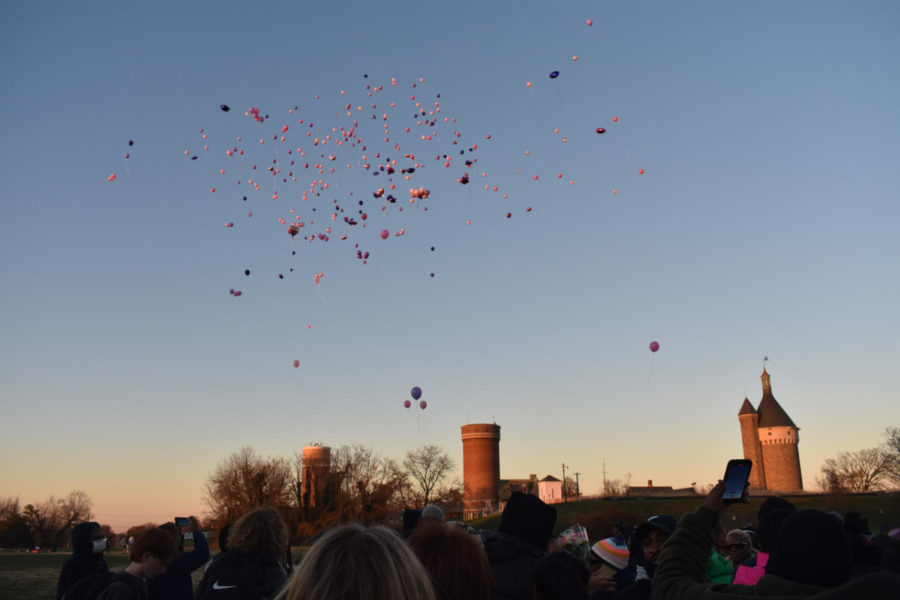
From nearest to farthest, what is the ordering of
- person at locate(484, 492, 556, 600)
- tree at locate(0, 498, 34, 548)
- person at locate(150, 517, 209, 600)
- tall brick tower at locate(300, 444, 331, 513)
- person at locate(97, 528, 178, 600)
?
person at locate(484, 492, 556, 600)
person at locate(97, 528, 178, 600)
person at locate(150, 517, 209, 600)
tall brick tower at locate(300, 444, 331, 513)
tree at locate(0, 498, 34, 548)

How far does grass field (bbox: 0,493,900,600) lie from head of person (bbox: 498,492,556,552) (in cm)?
2527

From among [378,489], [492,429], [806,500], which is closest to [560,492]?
Answer: [492,429]

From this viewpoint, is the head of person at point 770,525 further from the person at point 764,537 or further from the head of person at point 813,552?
the head of person at point 813,552

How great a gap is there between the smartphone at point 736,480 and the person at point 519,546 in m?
1.33

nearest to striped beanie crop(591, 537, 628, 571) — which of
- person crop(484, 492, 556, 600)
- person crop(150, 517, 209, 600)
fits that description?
person crop(484, 492, 556, 600)

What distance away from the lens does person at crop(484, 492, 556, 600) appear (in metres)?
4.16

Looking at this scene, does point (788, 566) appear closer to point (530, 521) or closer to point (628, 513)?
point (530, 521)

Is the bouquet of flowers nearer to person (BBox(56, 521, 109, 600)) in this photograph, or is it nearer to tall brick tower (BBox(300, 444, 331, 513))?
person (BBox(56, 521, 109, 600))

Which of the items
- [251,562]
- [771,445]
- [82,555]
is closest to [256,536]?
[251,562]

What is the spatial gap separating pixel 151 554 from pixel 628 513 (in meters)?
69.8

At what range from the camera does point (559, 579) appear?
3959 millimetres

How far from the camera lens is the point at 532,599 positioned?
13.5ft

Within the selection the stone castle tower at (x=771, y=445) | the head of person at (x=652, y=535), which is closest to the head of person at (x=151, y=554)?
the head of person at (x=652, y=535)

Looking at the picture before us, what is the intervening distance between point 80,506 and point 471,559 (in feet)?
430
